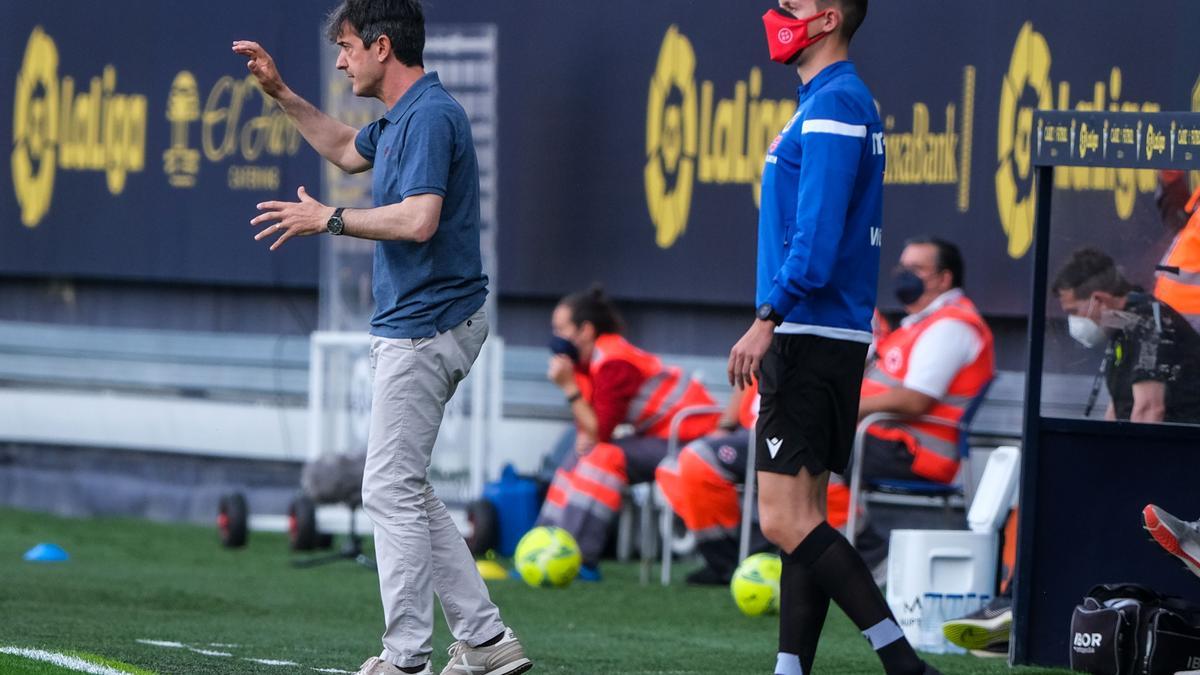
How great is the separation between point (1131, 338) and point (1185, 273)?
9.0 inches

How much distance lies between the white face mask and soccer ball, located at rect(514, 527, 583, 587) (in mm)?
3189

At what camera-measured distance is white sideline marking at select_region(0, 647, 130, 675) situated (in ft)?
16.7

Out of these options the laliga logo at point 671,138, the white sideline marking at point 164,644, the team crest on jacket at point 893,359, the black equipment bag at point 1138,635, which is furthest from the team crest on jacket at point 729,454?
the black equipment bag at point 1138,635

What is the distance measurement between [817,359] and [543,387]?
5.64 metres

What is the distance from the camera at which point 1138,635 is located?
5117mm

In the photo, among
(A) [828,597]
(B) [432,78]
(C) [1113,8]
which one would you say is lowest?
(A) [828,597]

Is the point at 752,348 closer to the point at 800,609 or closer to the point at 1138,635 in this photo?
the point at 800,609

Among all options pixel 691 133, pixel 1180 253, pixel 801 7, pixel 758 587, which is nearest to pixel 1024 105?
pixel 691 133

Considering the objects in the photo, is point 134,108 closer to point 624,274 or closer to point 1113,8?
point 624,274

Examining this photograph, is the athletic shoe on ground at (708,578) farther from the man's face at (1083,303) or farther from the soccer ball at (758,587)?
the man's face at (1083,303)

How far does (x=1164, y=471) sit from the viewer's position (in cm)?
548

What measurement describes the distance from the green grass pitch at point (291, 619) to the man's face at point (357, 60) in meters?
1.55

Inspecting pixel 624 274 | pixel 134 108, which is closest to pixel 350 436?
pixel 624 274

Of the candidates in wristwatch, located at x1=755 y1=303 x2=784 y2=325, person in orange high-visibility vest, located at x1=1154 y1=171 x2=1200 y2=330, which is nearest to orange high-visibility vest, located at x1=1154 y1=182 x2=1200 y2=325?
person in orange high-visibility vest, located at x1=1154 y1=171 x2=1200 y2=330
